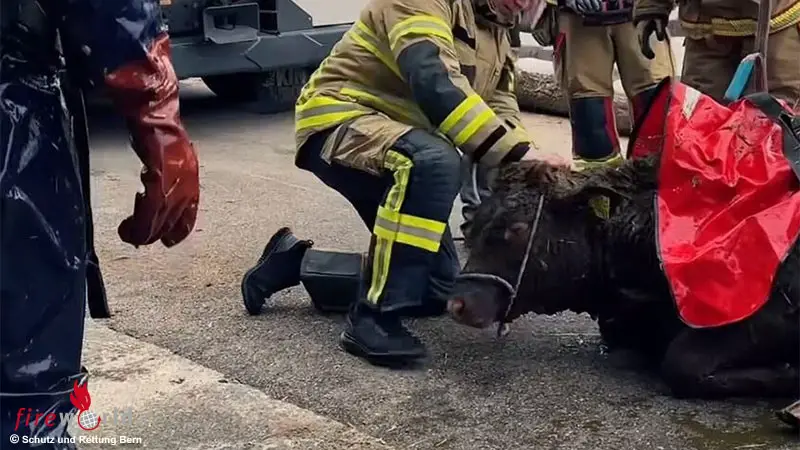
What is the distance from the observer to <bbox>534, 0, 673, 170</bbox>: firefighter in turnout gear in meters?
5.82

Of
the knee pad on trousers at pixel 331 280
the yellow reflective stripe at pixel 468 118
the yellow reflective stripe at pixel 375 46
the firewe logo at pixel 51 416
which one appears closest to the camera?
the firewe logo at pixel 51 416

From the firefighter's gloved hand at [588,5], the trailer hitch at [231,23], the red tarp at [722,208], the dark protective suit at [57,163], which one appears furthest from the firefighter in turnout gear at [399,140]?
the trailer hitch at [231,23]

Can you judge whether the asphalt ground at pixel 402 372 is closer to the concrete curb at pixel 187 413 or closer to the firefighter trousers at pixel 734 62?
the concrete curb at pixel 187 413

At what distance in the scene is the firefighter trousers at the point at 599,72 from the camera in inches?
229

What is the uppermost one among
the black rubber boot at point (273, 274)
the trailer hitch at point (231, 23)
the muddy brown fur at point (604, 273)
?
the muddy brown fur at point (604, 273)

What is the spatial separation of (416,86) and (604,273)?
89cm

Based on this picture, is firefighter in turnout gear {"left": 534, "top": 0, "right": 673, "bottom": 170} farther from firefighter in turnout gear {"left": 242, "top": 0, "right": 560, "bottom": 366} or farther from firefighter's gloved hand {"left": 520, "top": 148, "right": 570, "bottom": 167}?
firefighter's gloved hand {"left": 520, "top": 148, "right": 570, "bottom": 167}

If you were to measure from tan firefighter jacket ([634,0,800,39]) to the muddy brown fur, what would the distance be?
1.23 meters

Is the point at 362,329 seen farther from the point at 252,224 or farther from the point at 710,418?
the point at 252,224

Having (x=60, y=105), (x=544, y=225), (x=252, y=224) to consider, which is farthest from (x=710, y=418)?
(x=252, y=224)

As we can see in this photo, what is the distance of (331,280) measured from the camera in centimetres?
502

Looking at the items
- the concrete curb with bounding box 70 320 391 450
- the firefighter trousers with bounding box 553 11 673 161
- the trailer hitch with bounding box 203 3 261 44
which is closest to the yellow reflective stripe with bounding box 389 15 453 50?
the concrete curb with bounding box 70 320 391 450

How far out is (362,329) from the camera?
4.54m

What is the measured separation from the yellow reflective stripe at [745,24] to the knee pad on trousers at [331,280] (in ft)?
5.67
